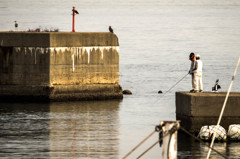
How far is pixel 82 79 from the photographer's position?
36250 millimetres

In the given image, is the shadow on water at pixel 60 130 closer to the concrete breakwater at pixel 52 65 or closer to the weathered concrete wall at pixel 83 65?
the concrete breakwater at pixel 52 65

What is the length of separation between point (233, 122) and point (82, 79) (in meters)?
12.7

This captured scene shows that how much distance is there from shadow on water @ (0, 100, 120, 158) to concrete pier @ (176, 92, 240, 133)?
2.48 meters

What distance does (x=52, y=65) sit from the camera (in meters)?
35.3

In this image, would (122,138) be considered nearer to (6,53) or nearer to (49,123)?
(49,123)

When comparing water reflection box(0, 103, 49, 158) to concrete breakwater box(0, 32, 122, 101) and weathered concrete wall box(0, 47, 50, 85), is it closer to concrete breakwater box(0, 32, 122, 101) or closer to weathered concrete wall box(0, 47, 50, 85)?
concrete breakwater box(0, 32, 122, 101)

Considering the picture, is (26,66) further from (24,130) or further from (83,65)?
(24,130)

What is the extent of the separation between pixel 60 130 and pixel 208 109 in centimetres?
618

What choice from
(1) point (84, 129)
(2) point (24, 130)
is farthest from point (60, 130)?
(2) point (24, 130)

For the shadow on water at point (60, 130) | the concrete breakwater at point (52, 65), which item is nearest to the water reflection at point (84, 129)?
the shadow on water at point (60, 130)

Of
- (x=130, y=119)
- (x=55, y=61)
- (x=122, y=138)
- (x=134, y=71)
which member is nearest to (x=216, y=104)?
(x=122, y=138)

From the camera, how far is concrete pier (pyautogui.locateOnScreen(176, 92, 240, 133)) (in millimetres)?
24391

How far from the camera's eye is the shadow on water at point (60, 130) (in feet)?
76.3

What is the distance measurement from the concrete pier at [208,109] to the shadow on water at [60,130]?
97.5 inches
